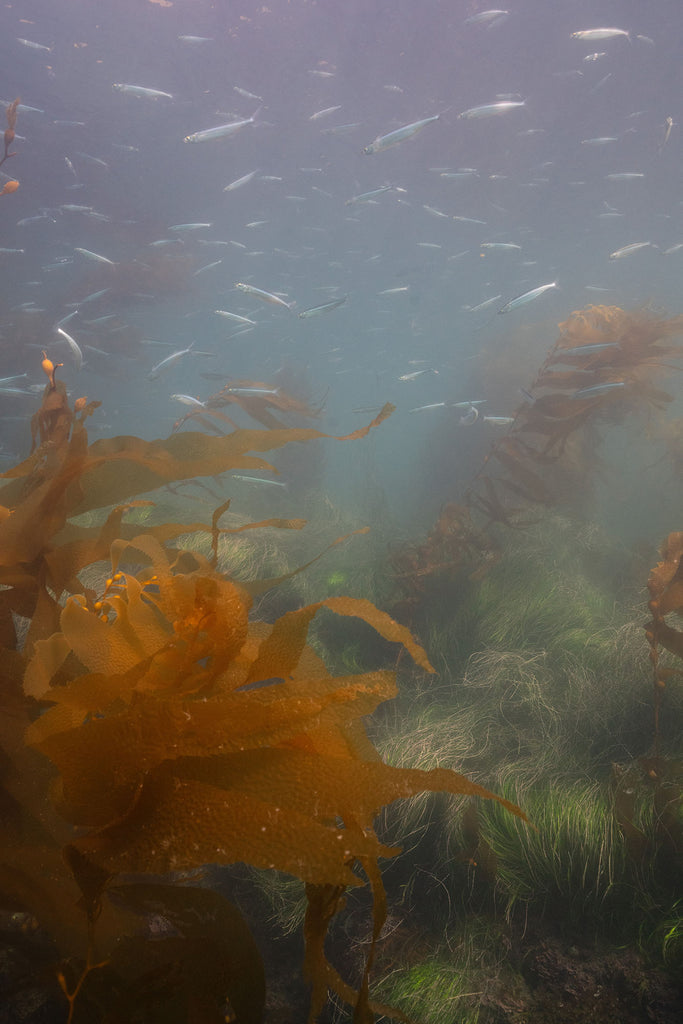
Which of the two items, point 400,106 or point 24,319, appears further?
point 400,106

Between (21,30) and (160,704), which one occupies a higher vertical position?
(21,30)

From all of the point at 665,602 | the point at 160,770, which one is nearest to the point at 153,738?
the point at 160,770

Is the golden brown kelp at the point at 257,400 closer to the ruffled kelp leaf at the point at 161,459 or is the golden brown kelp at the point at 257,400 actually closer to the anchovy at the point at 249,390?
the anchovy at the point at 249,390

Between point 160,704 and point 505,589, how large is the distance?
13.2ft

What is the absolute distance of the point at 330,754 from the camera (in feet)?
3.14

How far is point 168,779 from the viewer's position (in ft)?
2.56

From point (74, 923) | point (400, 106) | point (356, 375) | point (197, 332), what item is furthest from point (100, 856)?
point (356, 375)

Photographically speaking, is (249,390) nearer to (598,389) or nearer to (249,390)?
(249,390)

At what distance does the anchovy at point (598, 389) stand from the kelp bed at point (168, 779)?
16.4 feet

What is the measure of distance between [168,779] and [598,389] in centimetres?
572

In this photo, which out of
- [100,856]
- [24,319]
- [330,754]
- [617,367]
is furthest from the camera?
[24,319]

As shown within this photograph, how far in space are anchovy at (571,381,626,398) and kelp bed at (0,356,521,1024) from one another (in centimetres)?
499

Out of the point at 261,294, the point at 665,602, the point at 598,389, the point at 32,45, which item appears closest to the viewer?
A: the point at 665,602

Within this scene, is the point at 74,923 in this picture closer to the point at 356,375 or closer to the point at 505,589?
the point at 505,589
